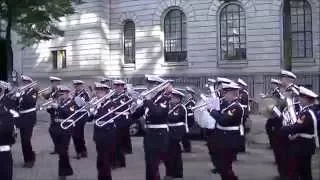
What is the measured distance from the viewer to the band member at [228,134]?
30.8 feet

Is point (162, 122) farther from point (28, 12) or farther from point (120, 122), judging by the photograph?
point (28, 12)

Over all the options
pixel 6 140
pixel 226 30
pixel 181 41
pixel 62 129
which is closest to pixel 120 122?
pixel 62 129

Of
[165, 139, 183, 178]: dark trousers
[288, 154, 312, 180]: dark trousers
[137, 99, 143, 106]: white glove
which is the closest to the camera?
[288, 154, 312, 180]: dark trousers

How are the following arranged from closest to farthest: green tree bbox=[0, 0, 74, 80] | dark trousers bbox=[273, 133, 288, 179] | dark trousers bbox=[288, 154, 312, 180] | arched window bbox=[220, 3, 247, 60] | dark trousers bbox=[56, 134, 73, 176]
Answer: dark trousers bbox=[288, 154, 312, 180], dark trousers bbox=[273, 133, 288, 179], dark trousers bbox=[56, 134, 73, 176], green tree bbox=[0, 0, 74, 80], arched window bbox=[220, 3, 247, 60]

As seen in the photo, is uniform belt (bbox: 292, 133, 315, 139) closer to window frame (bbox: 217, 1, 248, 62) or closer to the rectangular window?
window frame (bbox: 217, 1, 248, 62)

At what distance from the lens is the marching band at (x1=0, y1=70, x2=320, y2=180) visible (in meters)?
9.14

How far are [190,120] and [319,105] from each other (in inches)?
160

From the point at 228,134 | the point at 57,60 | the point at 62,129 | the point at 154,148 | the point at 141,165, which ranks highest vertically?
the point at 57,60

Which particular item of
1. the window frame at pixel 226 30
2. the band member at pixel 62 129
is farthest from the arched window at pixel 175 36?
the band member at pixel 62 129

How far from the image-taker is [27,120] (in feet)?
41.7

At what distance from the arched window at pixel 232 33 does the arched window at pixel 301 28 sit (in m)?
2.76

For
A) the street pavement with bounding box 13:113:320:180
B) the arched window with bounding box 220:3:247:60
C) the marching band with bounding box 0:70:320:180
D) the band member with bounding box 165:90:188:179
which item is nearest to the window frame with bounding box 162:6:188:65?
the arched window with bounding box 220:3:247:60

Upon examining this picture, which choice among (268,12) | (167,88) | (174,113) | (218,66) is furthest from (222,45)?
(167,88)

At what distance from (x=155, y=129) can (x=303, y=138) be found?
246cm
